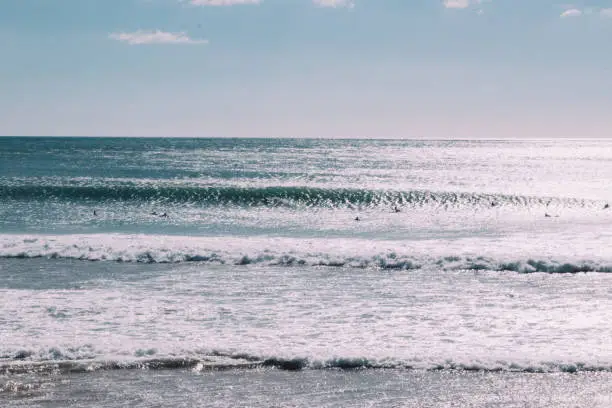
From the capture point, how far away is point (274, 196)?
145 ft

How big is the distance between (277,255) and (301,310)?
7.46m

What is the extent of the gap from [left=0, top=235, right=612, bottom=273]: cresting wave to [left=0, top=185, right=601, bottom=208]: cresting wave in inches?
651

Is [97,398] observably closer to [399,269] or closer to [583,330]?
[583,330]

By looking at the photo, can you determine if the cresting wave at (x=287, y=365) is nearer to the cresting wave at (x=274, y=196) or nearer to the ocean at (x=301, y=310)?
the ocean at (x=301, y=310)

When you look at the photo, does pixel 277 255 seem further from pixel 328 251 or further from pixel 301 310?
pixel 301 310

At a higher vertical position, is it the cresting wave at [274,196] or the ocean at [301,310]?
the cresting wave at [274,196]

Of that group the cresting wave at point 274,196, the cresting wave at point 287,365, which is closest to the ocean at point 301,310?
the cresting wave at point 287,365

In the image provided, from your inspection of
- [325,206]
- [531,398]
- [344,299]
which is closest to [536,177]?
[325,206]

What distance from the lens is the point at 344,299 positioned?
1595 centimetres

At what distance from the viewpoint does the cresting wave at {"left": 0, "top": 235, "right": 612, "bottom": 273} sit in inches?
811

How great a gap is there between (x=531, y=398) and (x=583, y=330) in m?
4.03

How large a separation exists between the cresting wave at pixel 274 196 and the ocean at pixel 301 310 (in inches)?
274

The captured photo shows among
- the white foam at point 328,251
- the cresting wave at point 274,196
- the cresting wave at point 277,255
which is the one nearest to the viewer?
the cresting wave at point 277,255

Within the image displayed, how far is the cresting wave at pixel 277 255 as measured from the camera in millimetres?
20594
